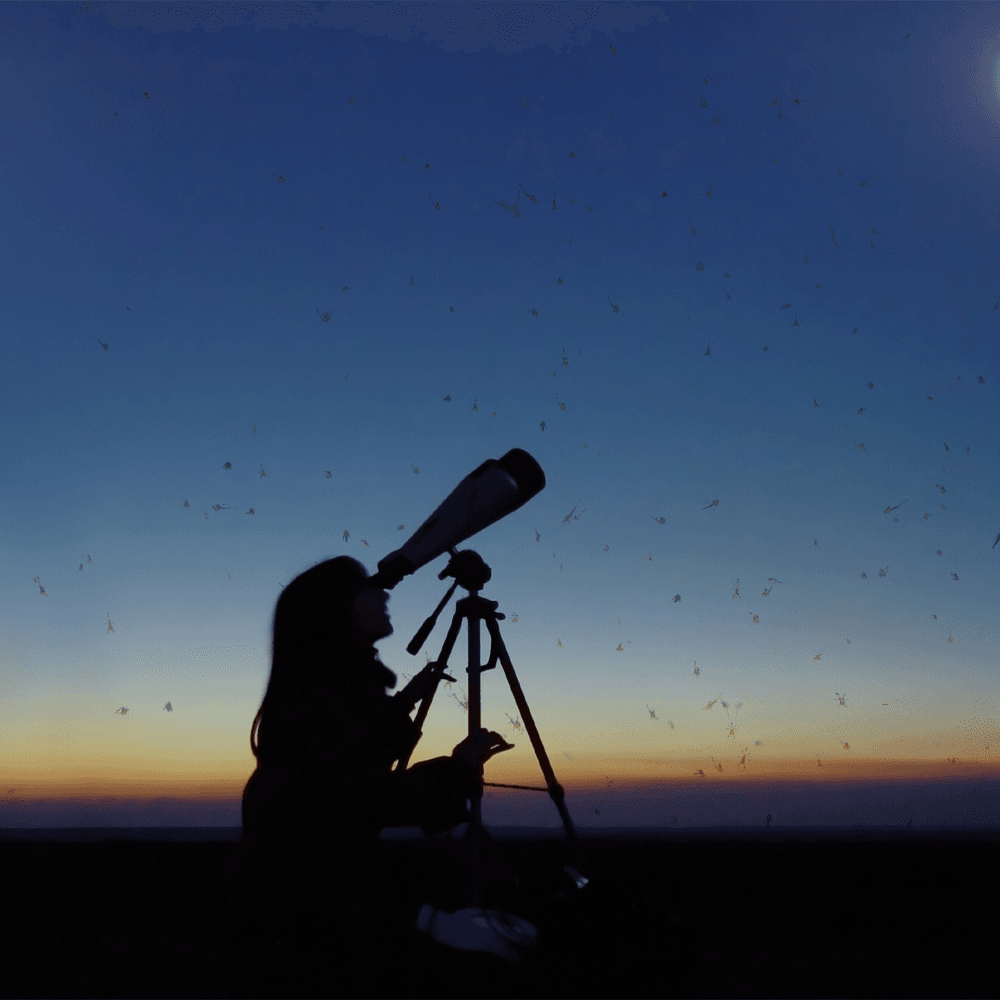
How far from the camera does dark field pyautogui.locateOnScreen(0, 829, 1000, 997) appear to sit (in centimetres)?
219

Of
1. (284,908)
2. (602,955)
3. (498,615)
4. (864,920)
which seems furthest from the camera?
(864,920)

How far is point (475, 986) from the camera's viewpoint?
2271 mm

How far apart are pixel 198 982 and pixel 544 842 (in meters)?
5.56

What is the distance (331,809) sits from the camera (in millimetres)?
2061

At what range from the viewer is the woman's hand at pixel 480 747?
2.41 metres

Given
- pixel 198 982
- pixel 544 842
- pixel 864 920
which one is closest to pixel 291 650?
pixel 198 982

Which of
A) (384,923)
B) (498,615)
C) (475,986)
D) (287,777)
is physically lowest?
(475,986)

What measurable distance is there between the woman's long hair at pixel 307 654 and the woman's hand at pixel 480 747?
33 cm

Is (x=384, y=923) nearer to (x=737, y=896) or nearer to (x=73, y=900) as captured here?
(x=737, y=896)

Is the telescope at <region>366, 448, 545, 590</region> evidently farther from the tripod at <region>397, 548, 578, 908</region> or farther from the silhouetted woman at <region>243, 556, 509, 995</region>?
the silhouetted woman at <region>243, 556, 509, 995</region>

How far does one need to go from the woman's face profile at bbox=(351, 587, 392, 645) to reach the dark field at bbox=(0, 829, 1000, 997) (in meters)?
0.68

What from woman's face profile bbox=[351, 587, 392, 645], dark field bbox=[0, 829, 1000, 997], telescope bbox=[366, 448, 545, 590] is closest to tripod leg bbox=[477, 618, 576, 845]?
dark field bbox=[0, 829, 1000, 997]

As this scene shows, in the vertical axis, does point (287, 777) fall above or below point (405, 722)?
below

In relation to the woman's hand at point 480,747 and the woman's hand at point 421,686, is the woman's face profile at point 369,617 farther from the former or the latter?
the woman's hand at point 480,747
